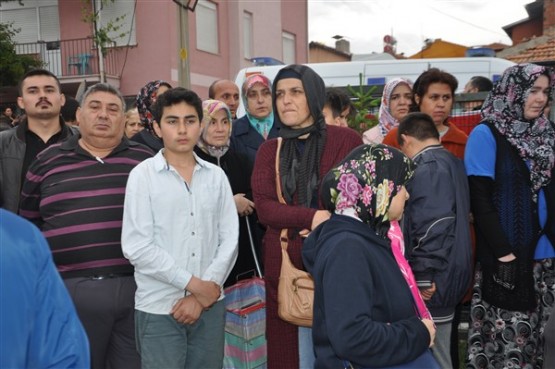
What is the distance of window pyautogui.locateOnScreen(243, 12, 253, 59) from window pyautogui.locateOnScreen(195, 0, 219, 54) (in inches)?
55.8

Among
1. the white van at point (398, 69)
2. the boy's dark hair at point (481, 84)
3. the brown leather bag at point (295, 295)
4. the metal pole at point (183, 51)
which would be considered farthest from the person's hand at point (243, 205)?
the metal pole at point (183, 51)

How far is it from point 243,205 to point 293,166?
790mm

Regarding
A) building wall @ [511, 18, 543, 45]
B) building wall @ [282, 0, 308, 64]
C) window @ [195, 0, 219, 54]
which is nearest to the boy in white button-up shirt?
window @ [195, 0, 219, 54]

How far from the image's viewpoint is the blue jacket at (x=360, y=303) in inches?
80.4

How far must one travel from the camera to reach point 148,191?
10.0 feet

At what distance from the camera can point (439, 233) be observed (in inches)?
125

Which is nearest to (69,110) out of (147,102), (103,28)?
(147,102)

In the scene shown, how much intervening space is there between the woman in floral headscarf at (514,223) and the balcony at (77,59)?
53.7 feet

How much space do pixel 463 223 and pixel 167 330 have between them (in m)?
1.73

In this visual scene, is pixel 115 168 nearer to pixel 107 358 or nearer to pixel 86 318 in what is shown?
pixel 86 318

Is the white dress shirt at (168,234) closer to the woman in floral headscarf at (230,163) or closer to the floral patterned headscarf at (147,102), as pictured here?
the woman in floral headscarf at (230,163)

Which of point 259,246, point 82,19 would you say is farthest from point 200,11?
point 259,246

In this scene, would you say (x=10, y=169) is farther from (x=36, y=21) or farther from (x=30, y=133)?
(x=36, y=21)

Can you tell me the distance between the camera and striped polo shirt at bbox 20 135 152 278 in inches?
124
